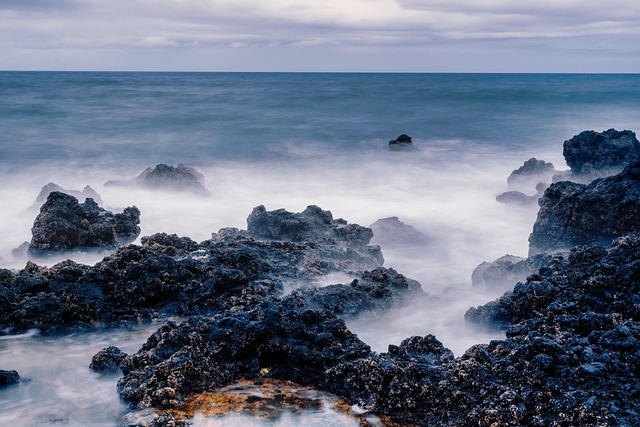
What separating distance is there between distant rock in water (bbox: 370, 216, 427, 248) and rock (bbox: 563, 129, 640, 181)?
4.65m

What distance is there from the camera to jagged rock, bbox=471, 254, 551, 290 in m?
7.90

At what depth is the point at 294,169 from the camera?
21344 mm

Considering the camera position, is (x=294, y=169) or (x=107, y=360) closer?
(x=107, y=360)

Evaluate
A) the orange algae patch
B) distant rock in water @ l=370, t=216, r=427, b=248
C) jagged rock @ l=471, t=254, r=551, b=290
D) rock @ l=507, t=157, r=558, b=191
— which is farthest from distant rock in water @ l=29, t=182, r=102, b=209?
rock @ l=507, t=157, r=558, b=191

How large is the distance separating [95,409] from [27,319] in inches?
85.6

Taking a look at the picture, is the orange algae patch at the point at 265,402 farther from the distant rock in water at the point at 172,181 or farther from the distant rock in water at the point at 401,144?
the distant rock in water at the point at 401,144

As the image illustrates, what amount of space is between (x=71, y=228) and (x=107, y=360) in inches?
190

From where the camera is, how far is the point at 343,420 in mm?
4289

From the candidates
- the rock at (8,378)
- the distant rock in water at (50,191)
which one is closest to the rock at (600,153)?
the distant rock in water at (50,191)

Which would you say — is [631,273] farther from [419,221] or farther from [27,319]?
[419,221]

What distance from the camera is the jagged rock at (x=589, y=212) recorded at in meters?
7.81

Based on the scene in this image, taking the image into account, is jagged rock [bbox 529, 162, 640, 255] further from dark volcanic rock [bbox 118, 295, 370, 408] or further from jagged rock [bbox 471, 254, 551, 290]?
dark volcanic rock [bbox 118, 295, 370, 408]

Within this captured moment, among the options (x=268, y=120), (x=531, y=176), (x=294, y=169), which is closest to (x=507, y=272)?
(x=531, y=176)

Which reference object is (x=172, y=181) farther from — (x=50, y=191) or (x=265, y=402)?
(x=265, y=402)
